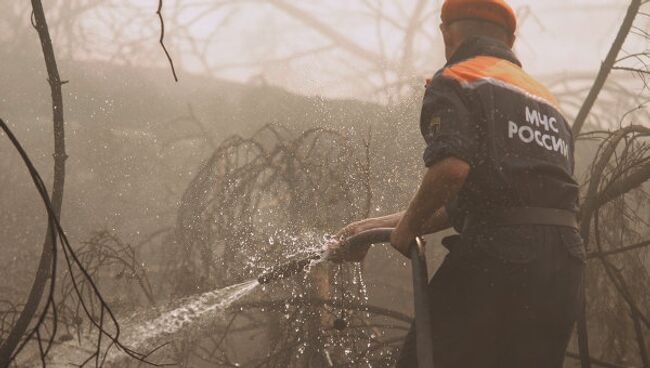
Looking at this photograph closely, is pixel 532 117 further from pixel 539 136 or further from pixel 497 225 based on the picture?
pixel 497 225

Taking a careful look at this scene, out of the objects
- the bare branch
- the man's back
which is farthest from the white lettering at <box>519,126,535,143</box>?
the bare branch

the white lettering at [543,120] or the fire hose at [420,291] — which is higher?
the white lettering at [543,120]

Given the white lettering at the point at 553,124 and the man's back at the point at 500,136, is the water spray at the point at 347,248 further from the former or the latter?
the white lettering at the point at 553,124

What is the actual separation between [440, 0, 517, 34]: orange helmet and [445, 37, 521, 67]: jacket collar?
117 millimetres

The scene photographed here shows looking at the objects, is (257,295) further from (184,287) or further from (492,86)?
(492,86)

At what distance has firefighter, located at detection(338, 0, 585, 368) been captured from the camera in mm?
1680

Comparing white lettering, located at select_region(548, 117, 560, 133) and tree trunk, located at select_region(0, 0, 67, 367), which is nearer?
tree trunk, located at select_region(0, 0, 67, 367)

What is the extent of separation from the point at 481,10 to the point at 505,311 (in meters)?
1.10

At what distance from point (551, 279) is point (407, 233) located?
49cm

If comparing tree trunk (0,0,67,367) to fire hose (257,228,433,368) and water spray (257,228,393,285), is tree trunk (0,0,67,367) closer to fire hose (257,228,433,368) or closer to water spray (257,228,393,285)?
water spray (257,228,393,285)

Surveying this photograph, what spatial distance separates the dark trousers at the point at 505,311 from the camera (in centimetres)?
169

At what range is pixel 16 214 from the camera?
5633 millimetres

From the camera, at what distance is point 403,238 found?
1.73 meters

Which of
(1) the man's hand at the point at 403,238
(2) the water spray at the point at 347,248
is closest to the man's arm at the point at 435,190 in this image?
(1) the man's hand at the point at 403,238
